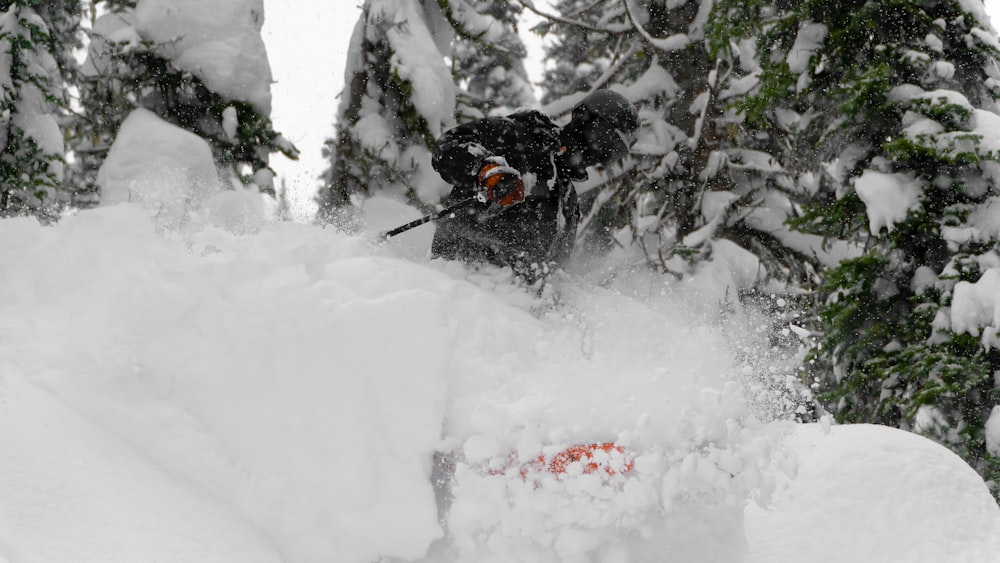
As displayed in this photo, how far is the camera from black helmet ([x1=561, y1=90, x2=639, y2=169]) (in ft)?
16.3

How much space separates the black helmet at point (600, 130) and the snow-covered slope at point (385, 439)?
1.69 metres

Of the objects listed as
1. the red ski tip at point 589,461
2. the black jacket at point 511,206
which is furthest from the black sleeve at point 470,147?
the red ski tip at point 589,461

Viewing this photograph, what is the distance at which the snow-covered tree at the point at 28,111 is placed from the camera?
9.59 meters

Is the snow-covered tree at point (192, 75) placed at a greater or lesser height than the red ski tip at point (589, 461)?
greater

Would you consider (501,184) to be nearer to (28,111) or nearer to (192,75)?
(192,75)

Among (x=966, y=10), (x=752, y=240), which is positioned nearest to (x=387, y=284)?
(x=966, y=10)

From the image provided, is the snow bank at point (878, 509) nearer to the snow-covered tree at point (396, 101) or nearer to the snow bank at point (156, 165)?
the snow-covered tree at point (396, 101)

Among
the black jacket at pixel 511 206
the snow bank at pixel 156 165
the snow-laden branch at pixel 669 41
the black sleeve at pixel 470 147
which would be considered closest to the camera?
the black sleeve at pixel 470 147

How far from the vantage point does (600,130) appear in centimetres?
497

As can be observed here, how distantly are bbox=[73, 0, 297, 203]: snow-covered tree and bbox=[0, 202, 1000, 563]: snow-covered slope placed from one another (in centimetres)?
620

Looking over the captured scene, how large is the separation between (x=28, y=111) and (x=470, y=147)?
8470 millimetres

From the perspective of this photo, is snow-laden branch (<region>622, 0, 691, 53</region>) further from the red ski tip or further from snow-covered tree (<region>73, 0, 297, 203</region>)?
the red ski tip

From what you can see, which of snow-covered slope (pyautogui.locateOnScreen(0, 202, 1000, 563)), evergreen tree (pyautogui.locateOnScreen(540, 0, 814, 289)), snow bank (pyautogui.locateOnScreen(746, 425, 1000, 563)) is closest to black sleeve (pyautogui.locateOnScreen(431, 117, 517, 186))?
snow-covered slope (pyautogui.locateOnScreen(0, 202, 1000, 563))

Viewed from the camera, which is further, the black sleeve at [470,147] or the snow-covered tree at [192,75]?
the snow-covered tree at [192,75]
